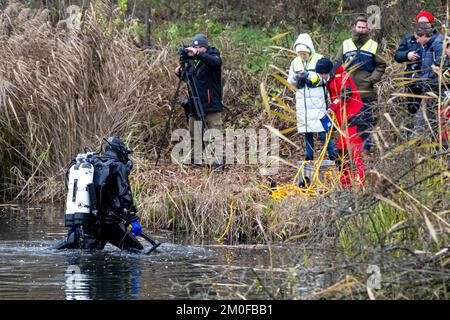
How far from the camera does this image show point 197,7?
912 inches

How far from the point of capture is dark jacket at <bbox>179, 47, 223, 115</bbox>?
16.1 meters

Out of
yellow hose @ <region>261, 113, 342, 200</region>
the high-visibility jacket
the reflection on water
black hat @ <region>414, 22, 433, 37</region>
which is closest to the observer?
the reflection on water

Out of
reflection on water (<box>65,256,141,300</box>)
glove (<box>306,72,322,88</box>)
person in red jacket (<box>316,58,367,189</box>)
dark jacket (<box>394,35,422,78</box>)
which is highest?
dark jacket (<box>394,35,422,78</box>)

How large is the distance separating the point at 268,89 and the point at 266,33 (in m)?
2.77

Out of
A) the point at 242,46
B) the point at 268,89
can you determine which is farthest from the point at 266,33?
the point at 268,89

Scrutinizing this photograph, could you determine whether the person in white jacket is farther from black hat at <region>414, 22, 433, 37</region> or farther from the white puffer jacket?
black hat at <region>414, 22, 433, 37</region>

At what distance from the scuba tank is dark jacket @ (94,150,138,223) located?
0.28 feet

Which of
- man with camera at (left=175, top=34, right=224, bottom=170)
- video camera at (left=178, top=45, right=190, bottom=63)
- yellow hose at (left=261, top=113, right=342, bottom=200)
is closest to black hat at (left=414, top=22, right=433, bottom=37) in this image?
yellow hose at (left=261, top=113, right=342, bottom=200)

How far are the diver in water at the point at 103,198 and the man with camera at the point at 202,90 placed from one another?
4.21 metres

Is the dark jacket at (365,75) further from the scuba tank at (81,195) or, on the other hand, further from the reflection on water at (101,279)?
the scuba tank at (81,195)

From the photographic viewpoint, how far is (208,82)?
1625cm

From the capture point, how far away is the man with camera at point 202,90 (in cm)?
1584
